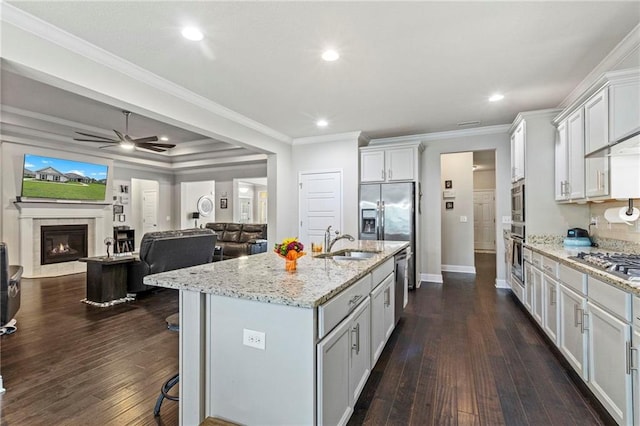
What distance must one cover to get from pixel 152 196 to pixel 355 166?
7.55 metres

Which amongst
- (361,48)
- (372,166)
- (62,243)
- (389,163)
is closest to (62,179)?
(62,243)

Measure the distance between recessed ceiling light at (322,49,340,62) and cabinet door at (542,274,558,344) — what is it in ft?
9.10

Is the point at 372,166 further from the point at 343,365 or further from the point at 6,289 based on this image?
the point at 6,289

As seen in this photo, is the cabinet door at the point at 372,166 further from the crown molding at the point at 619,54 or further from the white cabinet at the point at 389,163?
the crown molding at the point at 619,54

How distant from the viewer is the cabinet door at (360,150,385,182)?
532cm

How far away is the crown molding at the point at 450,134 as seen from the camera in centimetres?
505

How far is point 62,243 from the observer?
6324mm

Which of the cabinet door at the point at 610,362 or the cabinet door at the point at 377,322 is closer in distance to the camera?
the cabinet door at the point at 610,362

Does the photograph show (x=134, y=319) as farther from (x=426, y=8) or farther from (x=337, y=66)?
(x=426, y=8)

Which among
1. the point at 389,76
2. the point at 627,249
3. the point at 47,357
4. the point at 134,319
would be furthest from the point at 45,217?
the point at 627,249

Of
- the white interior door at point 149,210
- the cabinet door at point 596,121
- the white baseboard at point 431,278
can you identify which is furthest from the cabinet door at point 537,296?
the white interior door at point 149,210


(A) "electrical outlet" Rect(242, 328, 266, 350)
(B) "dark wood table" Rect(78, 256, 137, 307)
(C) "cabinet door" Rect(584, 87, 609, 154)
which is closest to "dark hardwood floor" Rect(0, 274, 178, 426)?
(B) "dark wood table" Rect(78, 256, 137, 307)

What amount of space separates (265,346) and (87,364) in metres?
2.08

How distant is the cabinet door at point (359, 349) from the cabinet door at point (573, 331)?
4.83 ft
